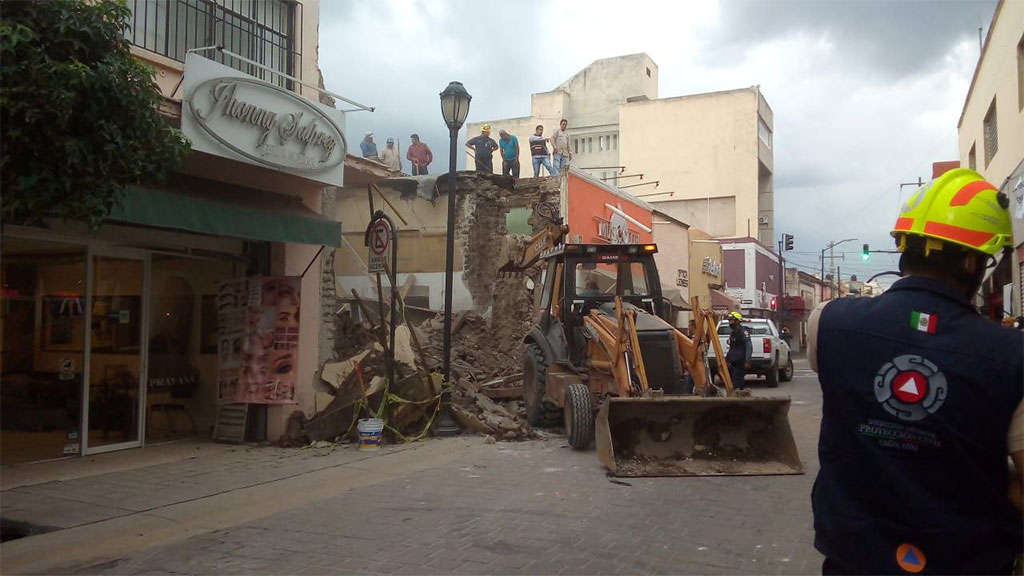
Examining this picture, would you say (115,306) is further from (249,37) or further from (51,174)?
(51,174)

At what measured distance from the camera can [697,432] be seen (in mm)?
8422

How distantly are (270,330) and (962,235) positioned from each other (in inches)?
378

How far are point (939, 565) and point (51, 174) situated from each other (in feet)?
17.5

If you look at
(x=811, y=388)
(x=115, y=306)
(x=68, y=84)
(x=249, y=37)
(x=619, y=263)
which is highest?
(x=249, y=37)

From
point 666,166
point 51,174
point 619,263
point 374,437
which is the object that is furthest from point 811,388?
point 666,166

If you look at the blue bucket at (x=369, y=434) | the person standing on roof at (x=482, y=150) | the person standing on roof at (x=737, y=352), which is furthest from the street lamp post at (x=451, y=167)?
the person standing on roof at (x=482, y=150)

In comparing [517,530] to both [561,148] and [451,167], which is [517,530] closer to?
[451,167]

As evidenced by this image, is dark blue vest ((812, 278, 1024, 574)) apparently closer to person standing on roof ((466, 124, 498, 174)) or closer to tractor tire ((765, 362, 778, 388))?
person standing on roof ((466, 124, 498, 174))

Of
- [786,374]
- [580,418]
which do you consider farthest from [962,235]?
[786,374]

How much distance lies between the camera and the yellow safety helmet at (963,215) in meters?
2.03

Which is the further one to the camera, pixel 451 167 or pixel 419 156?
pixel 419 156

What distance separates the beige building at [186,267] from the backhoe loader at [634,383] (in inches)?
126

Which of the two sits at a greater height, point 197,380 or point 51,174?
point 51,174

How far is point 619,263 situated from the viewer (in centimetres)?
1070
